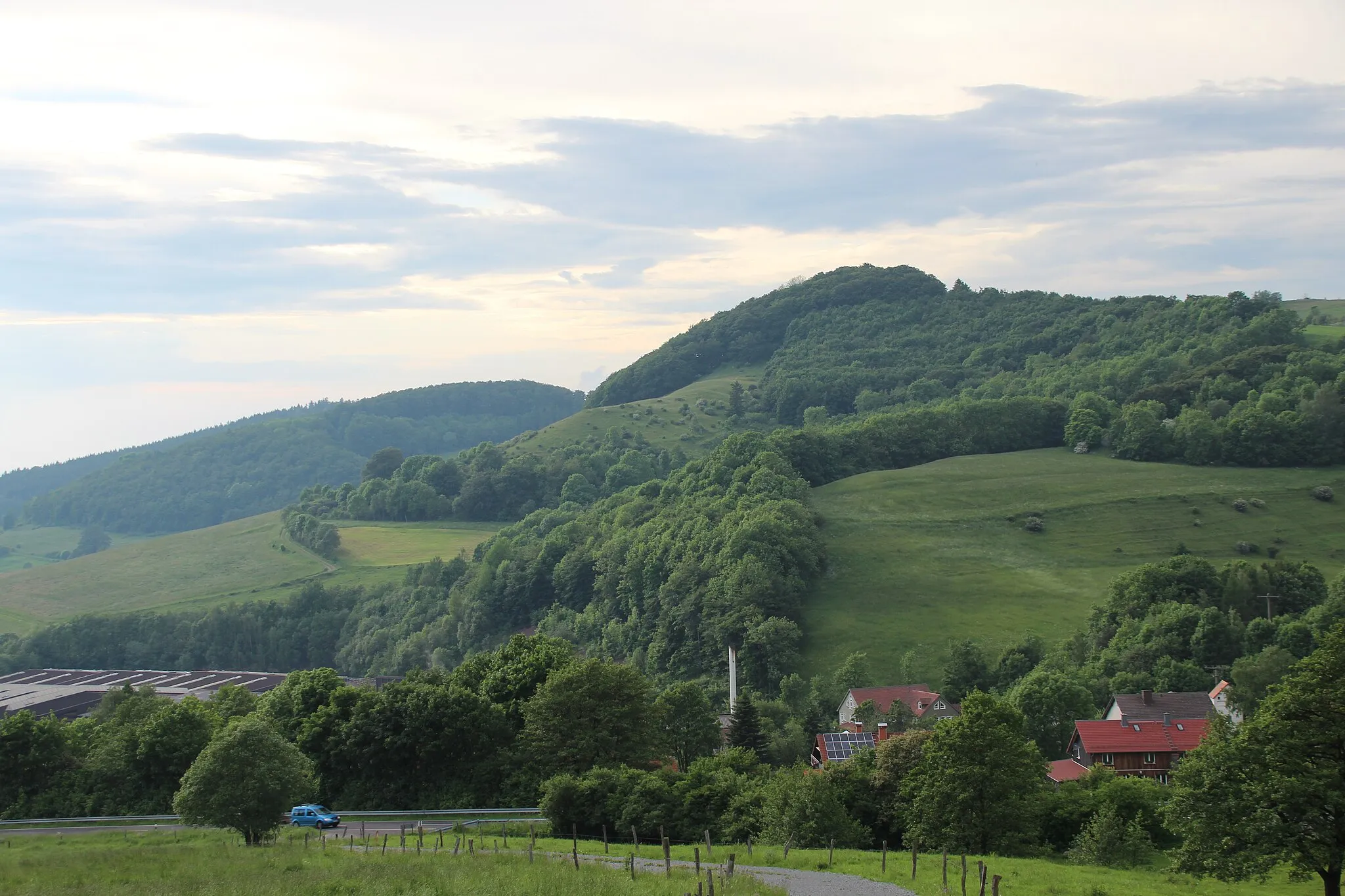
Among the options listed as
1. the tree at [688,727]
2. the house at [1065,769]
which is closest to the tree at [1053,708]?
the house at [1065,769]

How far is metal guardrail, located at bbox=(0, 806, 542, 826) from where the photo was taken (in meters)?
46.0

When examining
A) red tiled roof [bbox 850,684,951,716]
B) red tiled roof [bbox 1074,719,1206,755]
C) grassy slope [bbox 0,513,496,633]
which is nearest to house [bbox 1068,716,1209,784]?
red tiled roof [bbox 1074,719,1206,755]

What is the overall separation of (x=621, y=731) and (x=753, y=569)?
5502 cm

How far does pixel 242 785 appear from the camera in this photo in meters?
36.8

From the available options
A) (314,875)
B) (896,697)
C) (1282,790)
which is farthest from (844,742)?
(314,875)

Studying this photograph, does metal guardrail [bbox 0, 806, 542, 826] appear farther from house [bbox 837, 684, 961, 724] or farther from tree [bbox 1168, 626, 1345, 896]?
house [bbox 837, 684, 961, 724]

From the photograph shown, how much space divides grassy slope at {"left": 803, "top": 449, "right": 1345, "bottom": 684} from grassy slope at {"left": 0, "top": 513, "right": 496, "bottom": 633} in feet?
242

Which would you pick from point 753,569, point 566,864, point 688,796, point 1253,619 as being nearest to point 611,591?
point 753,569

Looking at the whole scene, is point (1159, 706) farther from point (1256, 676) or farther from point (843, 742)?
point (843, 742)

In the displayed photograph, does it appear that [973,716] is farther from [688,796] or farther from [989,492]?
[989,492]

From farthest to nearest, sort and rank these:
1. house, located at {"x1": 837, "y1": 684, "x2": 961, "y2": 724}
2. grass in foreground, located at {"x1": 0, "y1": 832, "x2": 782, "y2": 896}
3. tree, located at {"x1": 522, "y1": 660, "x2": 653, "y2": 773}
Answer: house, located at {"x1": 837, "y1": 684, "x2": 961, "y2": 724}, tree, located at {"x1": 522, "y1": 660, "x2": 653, "y2": 773}, grass in foreground, located at {"x1": 0, "y1": 832, "x2": 782, "y2": 896}

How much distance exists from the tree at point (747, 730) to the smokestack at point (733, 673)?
74.7 feet

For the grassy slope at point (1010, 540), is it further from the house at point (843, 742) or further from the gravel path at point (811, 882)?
the gravel path at point (811, 882)

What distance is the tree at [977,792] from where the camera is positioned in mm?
36656
